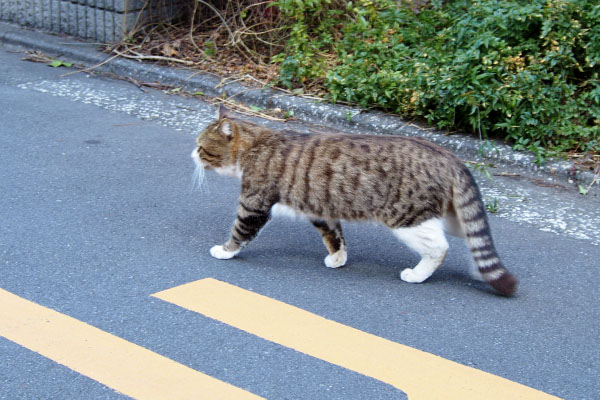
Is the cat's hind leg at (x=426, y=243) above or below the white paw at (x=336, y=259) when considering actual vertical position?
above

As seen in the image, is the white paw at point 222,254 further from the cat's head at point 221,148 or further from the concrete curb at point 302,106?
the concrete curb at point 302,106

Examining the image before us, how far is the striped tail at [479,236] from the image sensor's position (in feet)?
12.3

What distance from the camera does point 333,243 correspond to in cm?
419

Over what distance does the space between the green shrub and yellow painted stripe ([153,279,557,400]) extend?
2.87 m

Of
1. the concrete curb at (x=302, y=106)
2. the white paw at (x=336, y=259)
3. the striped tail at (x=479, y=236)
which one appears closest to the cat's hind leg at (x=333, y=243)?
the white paw at (x=336, y=259)

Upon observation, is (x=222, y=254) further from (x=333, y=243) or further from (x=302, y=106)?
(x=302, y=106)

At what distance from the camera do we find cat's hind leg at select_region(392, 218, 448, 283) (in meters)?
3.84

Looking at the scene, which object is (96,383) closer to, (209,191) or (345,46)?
(209,191)

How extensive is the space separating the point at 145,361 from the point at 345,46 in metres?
4.64

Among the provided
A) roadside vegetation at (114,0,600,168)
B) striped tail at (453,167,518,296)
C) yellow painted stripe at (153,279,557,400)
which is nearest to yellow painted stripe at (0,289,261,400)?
yellow painted stripe at (153,279,557,400)

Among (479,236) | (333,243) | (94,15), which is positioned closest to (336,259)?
(333,243)

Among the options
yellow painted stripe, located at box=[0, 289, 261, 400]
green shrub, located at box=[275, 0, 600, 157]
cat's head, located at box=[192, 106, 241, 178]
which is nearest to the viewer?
yellow painted stripe, located at box=[0, 289, 261, 400]

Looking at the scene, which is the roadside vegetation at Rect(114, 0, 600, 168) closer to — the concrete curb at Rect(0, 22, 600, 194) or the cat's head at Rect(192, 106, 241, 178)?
the concrete curb at Rect(0, 22, 600, 194)

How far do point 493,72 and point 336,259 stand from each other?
252 centimetres
